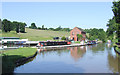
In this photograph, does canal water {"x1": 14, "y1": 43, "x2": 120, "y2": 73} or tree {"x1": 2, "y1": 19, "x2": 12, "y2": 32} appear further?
tree {"x1": 2, "y1": 19, "x2": 12, "y2": 32}

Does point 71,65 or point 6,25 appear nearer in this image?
point 71,65

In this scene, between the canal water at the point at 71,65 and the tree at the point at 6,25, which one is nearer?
the canal water at the point at 71,65

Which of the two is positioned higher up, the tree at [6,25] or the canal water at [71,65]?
the tree at [6,25]

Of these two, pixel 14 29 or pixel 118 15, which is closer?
pixel 118 15

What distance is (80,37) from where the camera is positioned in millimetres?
111000

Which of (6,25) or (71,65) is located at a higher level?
(6,25)

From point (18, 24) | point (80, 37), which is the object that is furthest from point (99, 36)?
point (18, 24)

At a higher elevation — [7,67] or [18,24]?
[18,24]

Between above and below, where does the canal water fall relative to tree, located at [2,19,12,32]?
below

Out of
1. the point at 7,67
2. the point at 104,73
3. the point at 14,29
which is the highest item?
the point at 14,29

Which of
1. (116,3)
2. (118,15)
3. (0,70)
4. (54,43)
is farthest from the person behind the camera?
(54,43)

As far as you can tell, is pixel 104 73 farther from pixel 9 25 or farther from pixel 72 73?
pixel 9 25

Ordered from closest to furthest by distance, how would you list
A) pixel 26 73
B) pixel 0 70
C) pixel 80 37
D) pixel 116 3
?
pixel 0 70, pixel 26 73, pixel 116 3, pixel 80 37

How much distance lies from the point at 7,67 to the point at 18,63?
21.6 ft
